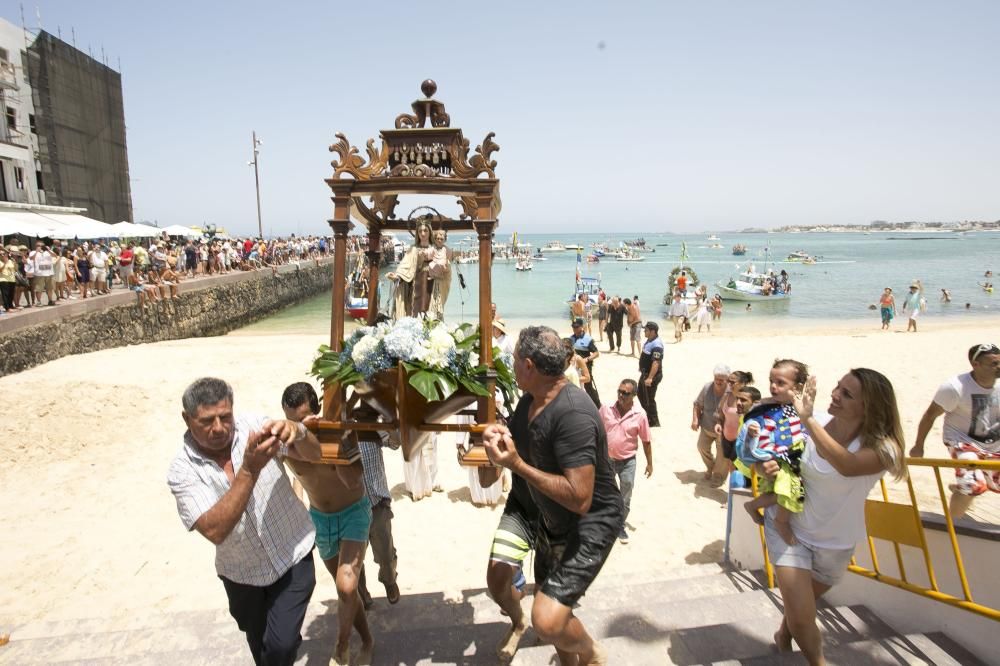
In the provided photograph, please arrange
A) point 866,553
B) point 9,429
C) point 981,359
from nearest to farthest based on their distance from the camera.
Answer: point 866,553 < point 981,359 < point 9,429

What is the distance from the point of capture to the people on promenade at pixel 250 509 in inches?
105

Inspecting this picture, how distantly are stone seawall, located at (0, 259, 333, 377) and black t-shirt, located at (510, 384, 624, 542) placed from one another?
15424 millimetres

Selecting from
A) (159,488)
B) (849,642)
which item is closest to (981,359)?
(849,642)

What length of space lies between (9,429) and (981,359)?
1381cm

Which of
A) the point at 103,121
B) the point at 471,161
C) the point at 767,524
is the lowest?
the point at 767,524

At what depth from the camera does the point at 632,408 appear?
20.2ft

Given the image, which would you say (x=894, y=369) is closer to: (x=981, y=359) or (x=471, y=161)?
(x=981, y=359)

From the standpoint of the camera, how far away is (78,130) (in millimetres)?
38469

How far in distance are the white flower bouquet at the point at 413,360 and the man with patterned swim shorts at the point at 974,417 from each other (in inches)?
170

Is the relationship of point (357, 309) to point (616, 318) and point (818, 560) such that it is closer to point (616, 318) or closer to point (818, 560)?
point (818, 560)

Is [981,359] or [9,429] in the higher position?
[981,359]

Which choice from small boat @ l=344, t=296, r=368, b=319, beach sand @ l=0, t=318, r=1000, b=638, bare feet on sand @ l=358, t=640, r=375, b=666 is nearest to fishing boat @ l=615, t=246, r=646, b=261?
small boat @ l=344, t=296, r=368, b=319

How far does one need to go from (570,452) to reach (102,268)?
73.3 ft

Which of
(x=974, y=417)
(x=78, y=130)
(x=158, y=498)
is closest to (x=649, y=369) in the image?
(x=974, y=417)
